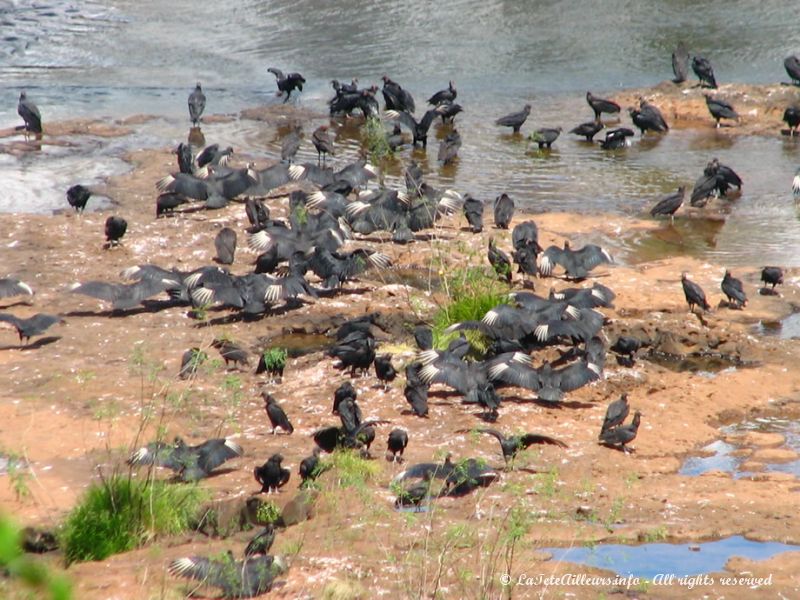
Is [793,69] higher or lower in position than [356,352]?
higher

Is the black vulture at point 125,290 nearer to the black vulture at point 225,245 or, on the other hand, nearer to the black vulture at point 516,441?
the black vulture at point 225,245

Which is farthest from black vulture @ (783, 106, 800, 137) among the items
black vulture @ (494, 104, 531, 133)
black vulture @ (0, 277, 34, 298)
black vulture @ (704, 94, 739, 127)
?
black vulture @ (0, 277, 34, 298)

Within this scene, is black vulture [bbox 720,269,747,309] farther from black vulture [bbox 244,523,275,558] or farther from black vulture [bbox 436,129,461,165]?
black vulture [bbox 436,129,461,165]

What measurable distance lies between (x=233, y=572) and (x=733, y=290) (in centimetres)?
801

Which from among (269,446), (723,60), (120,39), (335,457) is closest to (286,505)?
(335,457)

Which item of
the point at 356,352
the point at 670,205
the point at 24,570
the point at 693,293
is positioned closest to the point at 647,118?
the point at 670,205

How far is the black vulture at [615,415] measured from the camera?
31.7 ft

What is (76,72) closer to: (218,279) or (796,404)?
Answer: (218,279)

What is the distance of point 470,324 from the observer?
37.3 ft

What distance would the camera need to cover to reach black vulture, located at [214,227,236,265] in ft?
46.3

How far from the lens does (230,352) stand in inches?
431

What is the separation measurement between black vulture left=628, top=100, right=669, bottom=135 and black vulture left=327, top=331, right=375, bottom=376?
12483 millimetres

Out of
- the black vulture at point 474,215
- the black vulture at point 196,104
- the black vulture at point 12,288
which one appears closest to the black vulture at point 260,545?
the black vulture at point 12,288

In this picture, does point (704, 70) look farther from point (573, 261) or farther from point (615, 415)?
point (615, 415)
